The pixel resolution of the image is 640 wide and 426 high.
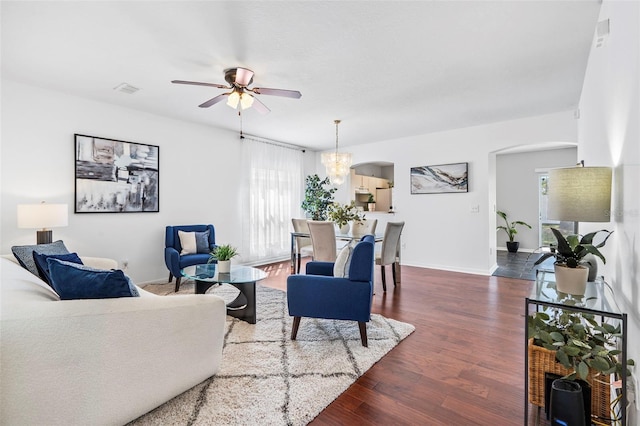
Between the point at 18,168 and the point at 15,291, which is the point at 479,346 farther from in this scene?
the point at 18,168

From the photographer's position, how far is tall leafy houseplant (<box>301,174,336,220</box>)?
644cm

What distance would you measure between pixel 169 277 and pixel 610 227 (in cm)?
499

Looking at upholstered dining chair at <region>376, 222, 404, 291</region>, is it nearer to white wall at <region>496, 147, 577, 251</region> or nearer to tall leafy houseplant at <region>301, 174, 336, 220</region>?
tall leafy houseplant at <region>301, 174, 336, 220</region>

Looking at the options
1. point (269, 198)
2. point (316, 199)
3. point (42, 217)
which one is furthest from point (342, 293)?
point (316, 199)

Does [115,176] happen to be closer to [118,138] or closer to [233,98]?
[118,138]

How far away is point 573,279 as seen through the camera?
1.61 metres

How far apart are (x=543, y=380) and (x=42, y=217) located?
4.46 meters

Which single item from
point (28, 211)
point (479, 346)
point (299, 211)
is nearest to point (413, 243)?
point (299, 211)

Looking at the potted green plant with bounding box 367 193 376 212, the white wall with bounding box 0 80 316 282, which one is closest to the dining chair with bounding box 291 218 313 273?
the white wall with bounding box 0 80 316 282

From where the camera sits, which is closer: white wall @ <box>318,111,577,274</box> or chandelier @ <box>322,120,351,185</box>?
white wall @ <box>318,111,577,274</box>

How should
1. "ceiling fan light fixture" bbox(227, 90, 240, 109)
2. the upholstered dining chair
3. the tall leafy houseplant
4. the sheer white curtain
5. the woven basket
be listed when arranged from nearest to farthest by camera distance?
the woven basket
"ceiling fan light fixture" bbox(227, 90, 240, 109)
the upholstered dining chair
the sheer white curtain
the tall leafy houseplant

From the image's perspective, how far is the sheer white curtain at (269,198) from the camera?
582 cm

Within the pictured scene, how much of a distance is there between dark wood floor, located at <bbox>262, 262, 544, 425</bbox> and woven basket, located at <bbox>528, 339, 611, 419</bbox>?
5.9 inches

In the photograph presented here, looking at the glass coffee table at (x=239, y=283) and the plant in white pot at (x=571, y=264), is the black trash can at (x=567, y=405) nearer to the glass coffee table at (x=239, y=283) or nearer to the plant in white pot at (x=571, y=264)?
the plant in white pot at (x=571, y=264)
